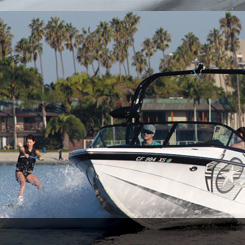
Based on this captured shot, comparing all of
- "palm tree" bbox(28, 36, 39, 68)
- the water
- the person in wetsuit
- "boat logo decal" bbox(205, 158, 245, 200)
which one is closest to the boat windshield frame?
"boat logo decal" bbox(205, 158, 245, 200)

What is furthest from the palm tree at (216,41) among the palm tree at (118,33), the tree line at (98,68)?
the palm tree at (118,33)

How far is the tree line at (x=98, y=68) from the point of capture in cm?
4650

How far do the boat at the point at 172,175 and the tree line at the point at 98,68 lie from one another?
2907 cm

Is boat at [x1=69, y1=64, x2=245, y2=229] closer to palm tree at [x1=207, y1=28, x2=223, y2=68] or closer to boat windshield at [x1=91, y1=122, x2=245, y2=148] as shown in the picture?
boat windshield at [x1=91, y1=122, x2=245, y2=148]

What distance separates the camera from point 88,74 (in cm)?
5159

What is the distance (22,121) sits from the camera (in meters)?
50.8

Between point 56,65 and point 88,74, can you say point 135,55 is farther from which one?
point 88,74

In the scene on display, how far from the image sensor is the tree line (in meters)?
46.5

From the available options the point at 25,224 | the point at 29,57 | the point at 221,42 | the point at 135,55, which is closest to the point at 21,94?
the point at 29,57

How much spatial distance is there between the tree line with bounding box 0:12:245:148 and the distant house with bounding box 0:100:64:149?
1622 mm

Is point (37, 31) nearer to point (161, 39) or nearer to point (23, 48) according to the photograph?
point (23, 48)

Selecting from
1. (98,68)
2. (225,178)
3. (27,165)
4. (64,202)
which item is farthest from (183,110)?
(225,178)

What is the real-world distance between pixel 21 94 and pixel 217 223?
4126 cm

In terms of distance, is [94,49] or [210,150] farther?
[94,49]
